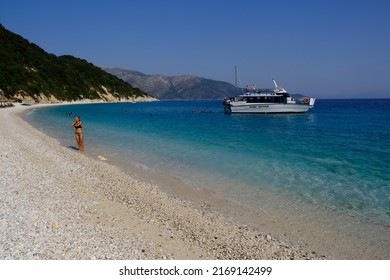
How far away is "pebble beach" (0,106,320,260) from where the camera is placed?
6836 mm

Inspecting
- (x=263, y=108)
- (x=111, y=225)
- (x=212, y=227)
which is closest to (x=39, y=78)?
(x=263, y=108)

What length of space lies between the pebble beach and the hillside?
272 ft

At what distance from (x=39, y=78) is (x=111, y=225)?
108842mm

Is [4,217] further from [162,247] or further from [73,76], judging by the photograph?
[73,76]

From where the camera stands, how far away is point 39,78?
104 metres

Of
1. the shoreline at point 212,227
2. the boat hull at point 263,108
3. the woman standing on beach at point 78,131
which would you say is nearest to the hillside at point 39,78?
the boat hull at point 263,108

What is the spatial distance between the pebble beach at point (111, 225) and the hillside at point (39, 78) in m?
82.8

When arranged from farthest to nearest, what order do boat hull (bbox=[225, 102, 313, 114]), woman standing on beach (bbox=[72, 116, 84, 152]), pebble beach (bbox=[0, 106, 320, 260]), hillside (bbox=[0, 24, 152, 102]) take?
hillside (bbox=[0, 24, 152, 102]), boat hull (bbox=[225, 102, 313, 114]), woman standing on beach (bbox=[72, 116, 84, 152]), pebble beach (bbox=[0, 106, 320, 260])

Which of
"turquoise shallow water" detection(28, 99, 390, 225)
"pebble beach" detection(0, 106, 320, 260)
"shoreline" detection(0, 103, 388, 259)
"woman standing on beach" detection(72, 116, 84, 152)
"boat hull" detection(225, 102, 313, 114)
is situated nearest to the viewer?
"pebble beach" detection(0, 106, 320, 260)

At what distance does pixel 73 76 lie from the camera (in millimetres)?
134750

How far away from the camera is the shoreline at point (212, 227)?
7.68 meters

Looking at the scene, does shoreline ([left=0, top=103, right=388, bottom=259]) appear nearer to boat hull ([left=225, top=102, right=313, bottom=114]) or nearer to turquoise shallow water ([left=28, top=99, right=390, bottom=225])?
turquoise shallow water ([left=28, top=99, right=390, bottom=225])

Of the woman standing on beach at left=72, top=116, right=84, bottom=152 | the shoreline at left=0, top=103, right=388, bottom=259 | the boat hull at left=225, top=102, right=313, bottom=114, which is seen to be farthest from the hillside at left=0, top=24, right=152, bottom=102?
the shoreline at left=0, top=103, right=388, bottom=259
